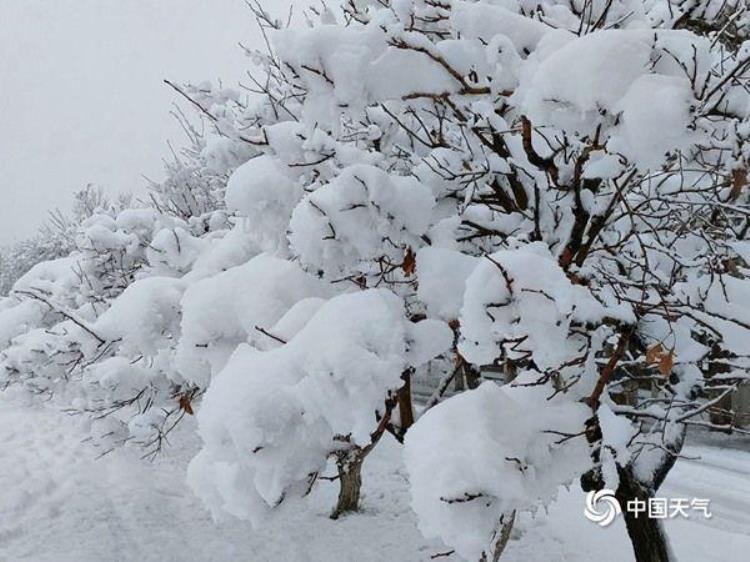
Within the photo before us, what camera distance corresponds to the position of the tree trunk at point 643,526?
3.91 m

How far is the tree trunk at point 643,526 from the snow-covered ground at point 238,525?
3.54 metres

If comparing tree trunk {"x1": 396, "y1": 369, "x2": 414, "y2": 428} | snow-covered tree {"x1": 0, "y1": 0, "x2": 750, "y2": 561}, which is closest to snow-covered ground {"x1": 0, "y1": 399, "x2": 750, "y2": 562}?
tree trunk {"x1": 396, "y1": 369, "x2": 414, "y2": 428}

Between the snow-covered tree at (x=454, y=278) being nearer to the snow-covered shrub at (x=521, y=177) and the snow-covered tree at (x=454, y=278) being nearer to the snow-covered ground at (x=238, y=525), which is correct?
the snow-covered shrub at (x=521, y=177)

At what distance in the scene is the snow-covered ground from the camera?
735cm

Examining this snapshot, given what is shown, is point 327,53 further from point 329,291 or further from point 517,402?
point 517,402

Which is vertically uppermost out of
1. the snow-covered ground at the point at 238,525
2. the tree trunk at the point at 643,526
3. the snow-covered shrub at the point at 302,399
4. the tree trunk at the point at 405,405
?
the snow-covered shrub at the point at 302,399

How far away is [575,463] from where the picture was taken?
236 cm

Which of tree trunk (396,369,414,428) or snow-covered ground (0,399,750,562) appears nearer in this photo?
tree trunk (396,369,414,428)

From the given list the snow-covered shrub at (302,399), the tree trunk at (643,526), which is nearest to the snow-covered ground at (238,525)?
the tree trunk at (643,526)

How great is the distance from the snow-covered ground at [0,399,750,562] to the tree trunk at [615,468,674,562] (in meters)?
3.54

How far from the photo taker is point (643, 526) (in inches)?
155

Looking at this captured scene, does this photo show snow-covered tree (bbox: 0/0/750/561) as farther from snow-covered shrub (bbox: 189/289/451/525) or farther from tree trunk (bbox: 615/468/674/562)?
tree trunk (bbox: 615/468/674/562)

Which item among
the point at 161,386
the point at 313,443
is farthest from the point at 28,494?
the point at 313,443

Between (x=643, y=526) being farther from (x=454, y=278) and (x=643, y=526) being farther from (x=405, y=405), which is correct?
(x=454, y=278)
